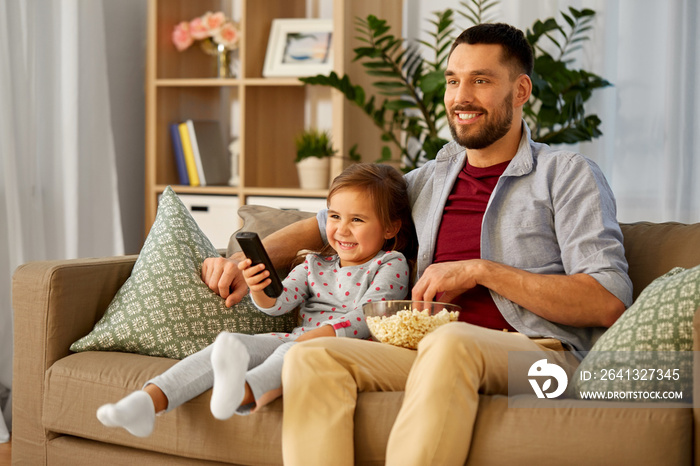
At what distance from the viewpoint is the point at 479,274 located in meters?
1.78

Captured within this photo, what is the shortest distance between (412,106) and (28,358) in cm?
185

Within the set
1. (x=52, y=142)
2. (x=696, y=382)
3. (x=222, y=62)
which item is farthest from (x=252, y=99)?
(x=696, y=382)

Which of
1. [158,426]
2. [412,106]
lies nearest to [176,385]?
[158,426]

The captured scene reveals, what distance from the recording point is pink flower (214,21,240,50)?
3.62 metres

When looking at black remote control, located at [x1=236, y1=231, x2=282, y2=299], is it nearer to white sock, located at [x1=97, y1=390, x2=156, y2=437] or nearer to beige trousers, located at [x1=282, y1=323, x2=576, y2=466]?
beige trousers, located at [x1=282, y1=323, x2=576, y2=466]

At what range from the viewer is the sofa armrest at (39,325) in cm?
190

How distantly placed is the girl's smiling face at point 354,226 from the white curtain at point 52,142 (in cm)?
154

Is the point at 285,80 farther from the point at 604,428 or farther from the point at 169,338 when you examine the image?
the point at 604,428

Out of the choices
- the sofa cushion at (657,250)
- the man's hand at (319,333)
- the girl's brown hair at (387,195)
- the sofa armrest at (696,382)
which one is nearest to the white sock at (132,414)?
the man's hand at (319,333)

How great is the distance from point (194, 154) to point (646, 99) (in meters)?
1.95

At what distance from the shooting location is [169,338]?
190cm

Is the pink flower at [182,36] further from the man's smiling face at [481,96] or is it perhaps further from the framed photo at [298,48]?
the man's smiling face at [481,96]

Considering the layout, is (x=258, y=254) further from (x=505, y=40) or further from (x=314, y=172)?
(x=314, y=172)

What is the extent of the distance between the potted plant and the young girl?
1.32m
